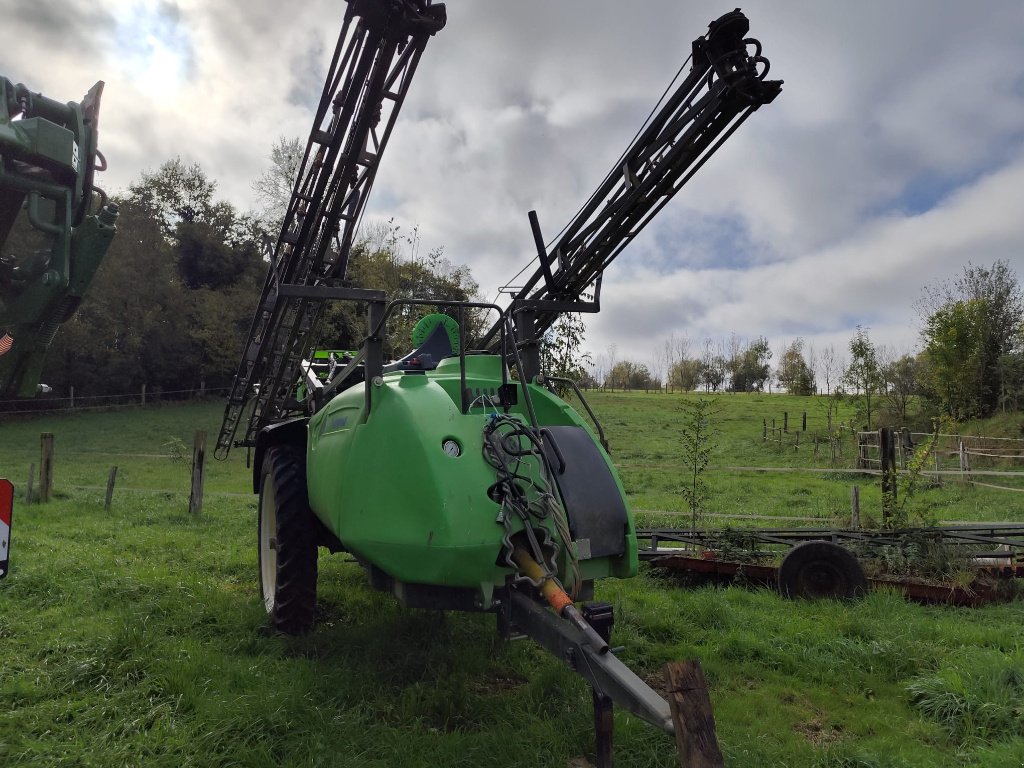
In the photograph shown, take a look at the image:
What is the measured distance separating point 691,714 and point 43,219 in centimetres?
436

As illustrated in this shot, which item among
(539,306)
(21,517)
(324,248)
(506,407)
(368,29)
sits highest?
(368,29)

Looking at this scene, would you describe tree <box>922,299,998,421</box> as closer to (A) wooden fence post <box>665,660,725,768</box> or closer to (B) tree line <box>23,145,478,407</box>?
(B) tree line <box>23,145,478,407</box>

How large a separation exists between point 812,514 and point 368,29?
10.6m

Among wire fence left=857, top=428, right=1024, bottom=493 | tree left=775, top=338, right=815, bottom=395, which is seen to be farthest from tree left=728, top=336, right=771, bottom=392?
wire fence left=857, top=428, right=1024, bottom=493

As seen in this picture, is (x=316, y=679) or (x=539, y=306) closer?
(x=316, y=679)

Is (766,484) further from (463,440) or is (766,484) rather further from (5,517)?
(5,517)

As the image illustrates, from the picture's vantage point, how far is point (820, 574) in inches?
242

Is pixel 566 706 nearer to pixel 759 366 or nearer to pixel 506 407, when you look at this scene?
pixel 506 407

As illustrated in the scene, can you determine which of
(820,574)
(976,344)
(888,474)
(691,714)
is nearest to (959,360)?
(976,344)

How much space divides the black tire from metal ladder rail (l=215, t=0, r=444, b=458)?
4555 mm

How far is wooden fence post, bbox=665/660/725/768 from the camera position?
6.87 feet

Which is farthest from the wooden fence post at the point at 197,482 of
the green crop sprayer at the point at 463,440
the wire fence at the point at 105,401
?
the wire fence at the point at 105,401

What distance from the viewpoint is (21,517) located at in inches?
381

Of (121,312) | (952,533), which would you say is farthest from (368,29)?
(121,312)
